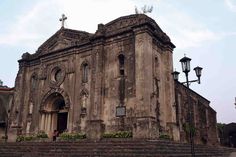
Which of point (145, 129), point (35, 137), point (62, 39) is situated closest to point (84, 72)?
point (62, 39)

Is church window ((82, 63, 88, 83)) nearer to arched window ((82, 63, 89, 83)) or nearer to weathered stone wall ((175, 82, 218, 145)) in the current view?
arched window ((82, 63, 89, 83))

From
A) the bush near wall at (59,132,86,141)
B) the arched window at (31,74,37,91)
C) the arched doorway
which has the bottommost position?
the bush near wall at (59,132,86,141)

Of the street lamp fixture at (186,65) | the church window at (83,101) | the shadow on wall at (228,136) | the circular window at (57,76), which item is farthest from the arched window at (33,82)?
the shadow on wall at (228,136)

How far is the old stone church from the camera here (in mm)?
18312

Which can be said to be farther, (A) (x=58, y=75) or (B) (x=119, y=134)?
(A) (x=58, y=75)

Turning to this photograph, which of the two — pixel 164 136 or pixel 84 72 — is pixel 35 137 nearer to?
pixel 84 72

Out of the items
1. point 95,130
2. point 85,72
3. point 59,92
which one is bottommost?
point 95,130

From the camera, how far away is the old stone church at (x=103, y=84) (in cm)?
1831

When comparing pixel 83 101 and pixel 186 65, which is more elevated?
pixel 186 65

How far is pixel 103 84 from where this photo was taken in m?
20.1

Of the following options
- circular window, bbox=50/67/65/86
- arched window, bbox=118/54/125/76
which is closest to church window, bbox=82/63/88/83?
circular window, bbox=50/67/65/86

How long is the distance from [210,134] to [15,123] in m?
23.2

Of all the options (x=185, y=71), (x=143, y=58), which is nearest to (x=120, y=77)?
(x=143, y=58)

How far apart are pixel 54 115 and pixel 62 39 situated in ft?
23.5
